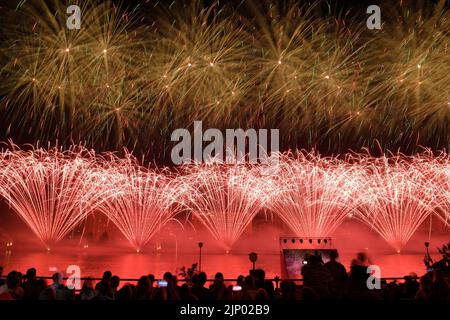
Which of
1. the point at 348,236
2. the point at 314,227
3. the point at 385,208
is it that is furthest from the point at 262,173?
the point at 348,236

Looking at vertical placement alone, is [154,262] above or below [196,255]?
below

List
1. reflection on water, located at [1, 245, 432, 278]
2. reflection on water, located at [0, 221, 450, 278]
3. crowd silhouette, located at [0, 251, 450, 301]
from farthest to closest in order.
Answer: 1. reflection on water, located at [0, 221, 450, 278]
2. reflection on water, located at [1, 245, 432, 278]
3. crowd silhouette, located at [0, 251, 450, 301]

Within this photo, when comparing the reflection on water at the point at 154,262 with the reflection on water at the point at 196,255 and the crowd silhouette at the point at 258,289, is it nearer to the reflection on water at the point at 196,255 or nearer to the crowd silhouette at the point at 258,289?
the reflection on water at the point at 196,255

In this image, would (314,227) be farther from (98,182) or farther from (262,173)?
(98,182)

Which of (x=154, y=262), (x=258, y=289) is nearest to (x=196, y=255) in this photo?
(x=154, y=262)

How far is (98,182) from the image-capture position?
Answer: 82.3 feet

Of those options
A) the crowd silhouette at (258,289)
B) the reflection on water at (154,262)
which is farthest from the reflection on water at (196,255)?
the crowd silhouette at (258,289)

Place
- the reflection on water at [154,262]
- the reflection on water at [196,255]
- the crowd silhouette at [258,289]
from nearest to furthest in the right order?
the crowd silhouette at [258,289] < the reflection on water at [154,262] < the reflection on water at [196,255]

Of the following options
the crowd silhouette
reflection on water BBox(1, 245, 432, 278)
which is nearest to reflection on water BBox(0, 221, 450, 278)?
reflection on water BBox(1, 245, 432, 278)

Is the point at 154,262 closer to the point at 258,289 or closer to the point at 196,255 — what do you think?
the point at 196,255

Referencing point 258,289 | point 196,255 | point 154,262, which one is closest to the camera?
point 258,289

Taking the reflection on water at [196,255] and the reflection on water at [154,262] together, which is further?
the reflection on water at [196,255]

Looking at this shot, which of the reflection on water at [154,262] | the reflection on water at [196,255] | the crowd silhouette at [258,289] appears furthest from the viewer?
the reflection on water at [196,255]

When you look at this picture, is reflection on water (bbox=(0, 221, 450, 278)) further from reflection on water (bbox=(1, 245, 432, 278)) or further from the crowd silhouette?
the crowd silhouette
